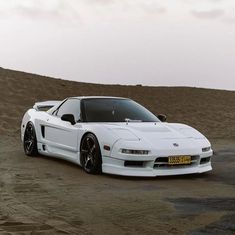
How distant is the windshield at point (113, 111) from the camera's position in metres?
9.96

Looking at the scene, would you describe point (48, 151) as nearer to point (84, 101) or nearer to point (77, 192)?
point (84, 101)

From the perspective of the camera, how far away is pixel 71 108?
10.6 meters

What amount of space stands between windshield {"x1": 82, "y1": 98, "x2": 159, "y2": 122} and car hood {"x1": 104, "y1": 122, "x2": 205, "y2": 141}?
522mm

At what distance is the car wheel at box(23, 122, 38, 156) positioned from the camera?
11406mm

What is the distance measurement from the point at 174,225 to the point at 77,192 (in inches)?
Result: 85.7

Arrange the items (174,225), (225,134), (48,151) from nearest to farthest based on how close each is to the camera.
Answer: (174,225) < (48,151) < (225,134)

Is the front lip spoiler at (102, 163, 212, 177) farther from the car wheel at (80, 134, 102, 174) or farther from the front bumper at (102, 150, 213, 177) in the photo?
the car wheel at (80, 134, 102, 174)

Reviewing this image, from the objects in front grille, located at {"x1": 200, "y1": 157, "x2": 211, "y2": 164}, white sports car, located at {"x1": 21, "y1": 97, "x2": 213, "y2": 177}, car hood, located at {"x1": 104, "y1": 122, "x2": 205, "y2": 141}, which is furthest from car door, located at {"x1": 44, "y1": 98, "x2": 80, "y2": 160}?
front grille, located at {"x1": 200, "y1": 157, "x2": 211, "y2": 164}

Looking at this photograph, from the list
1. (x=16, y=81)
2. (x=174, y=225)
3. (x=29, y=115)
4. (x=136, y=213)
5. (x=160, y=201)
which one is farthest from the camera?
(x=16, y=81)

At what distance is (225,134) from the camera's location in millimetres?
20531

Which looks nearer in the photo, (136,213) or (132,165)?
(136,213)

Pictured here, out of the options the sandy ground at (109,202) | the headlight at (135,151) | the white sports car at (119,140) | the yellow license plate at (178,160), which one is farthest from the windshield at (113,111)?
the yellow license plate at (178,160)

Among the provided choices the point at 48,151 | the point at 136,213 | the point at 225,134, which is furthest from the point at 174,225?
the point at 225,134

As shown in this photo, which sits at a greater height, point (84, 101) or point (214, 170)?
point (84, 101)
